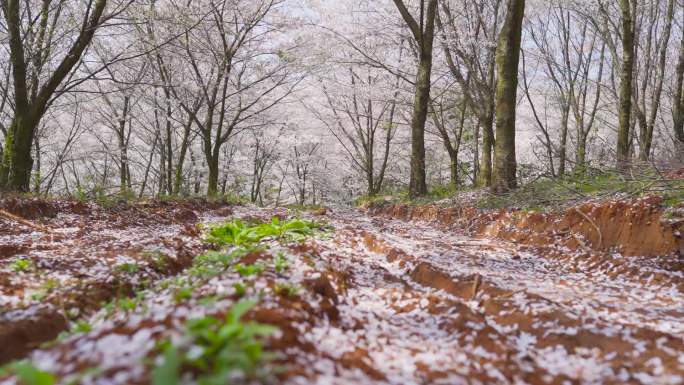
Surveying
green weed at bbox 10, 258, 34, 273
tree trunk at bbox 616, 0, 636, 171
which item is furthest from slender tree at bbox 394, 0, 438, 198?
green weed at bbox 10, 258, 34, 273

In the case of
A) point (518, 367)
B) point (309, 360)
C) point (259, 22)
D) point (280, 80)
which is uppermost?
point (259, 22)

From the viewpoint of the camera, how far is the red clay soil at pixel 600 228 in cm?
378

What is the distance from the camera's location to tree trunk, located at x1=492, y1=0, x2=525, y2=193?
751 cm

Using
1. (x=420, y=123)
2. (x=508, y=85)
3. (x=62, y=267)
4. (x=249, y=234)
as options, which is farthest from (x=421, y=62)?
(x=62, y=267)

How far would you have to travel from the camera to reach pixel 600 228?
4.44 metres

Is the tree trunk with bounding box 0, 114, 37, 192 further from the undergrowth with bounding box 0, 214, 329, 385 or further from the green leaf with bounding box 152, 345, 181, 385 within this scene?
the green leaf with bounding box 152, 345, 181, 385

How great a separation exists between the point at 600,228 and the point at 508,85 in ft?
12.5

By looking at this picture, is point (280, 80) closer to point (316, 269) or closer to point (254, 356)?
point (316, 269)

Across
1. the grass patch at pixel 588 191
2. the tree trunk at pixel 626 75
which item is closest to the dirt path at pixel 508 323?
the grass patch at pixel 588 191

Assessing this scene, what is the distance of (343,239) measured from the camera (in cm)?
522

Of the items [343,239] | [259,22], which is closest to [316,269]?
[343,239]

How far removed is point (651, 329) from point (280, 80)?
1746cm

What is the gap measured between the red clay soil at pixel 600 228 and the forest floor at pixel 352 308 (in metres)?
0.02

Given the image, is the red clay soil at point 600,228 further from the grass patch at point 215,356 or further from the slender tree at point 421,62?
the slender tree at point 421,62
